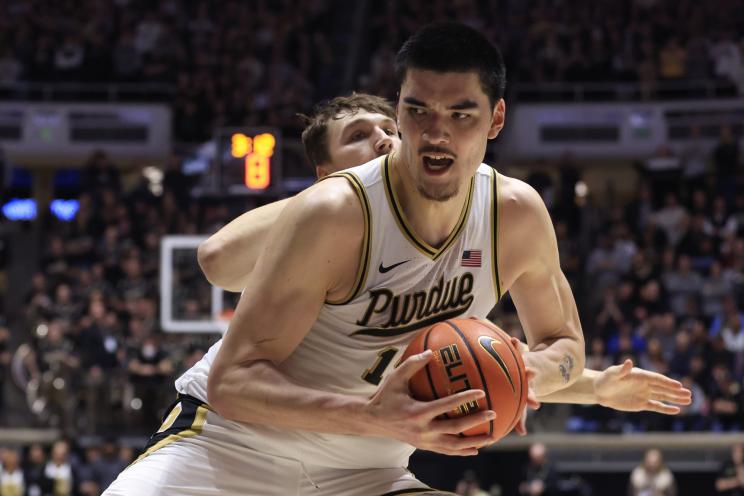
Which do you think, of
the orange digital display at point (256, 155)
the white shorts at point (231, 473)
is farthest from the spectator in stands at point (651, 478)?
the white shorts at point (231, 473)

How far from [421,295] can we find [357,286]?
0.77 ft

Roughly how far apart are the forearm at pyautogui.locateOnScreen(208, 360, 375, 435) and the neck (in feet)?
2.22

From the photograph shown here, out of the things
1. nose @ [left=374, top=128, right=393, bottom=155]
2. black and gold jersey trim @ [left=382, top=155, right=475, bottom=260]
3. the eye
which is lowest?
black and gold jersey trim @ [left=382, top=155, right=475, bottom=260]

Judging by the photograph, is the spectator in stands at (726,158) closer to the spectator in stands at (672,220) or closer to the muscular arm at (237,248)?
the spectator in stands at (672,220)

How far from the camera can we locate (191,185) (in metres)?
18.2

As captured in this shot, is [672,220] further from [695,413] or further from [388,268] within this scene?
[388,268]

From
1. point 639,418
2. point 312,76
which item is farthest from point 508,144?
point 639,418

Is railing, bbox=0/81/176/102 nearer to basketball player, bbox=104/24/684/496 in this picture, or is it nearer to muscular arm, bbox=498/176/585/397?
basketball player, bbox=104/24/684/496

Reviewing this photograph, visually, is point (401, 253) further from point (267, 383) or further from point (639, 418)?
point (639, 418)

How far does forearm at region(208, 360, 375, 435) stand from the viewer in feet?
10.8

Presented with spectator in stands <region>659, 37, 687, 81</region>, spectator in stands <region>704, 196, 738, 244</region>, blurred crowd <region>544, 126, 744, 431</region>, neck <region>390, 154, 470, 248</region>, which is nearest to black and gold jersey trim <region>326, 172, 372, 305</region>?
neck <region>390, 154, 470, 248</region>

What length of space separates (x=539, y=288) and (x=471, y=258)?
1.32 ft

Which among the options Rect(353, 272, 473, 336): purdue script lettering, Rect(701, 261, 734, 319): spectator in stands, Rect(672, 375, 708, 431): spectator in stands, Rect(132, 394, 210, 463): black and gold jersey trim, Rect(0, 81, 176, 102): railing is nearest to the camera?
Rect(353, 272, 473, 336): purdue script lettering

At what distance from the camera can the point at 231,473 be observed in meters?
4.01
